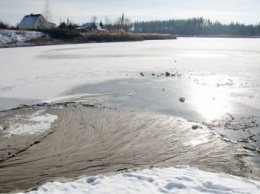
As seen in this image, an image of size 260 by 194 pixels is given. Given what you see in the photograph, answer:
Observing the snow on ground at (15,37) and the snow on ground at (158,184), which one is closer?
the snow on ground at (158,184)

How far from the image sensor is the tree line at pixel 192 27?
12962cm

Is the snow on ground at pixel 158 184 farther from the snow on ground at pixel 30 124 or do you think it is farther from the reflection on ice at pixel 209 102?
the reflection on ice at pixel 209 102

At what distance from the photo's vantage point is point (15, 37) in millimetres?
39312

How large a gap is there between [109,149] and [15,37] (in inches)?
1452

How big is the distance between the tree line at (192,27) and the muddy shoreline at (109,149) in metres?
122

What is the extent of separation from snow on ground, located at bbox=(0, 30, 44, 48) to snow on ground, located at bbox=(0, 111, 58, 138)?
30.9 m

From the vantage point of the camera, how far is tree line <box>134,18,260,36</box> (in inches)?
5103

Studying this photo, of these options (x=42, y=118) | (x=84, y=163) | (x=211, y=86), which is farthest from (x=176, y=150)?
(x=211, y=86)

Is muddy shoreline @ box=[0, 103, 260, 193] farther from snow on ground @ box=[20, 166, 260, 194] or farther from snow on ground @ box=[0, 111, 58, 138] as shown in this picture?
snow on ground @ box=[20, 166, 260, 194]

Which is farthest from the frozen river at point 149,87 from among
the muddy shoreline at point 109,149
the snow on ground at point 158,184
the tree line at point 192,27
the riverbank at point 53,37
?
the tree line at point 192,27

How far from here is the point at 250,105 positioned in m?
9.18

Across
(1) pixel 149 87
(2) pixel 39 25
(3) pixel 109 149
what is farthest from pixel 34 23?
(3) pixel 109 149

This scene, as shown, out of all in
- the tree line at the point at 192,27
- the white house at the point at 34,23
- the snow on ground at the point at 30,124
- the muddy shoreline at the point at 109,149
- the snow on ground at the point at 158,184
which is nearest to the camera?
the snow on ground at the point at 158,184

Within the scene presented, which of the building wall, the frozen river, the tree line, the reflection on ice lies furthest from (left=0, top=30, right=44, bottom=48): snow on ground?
the tree line
